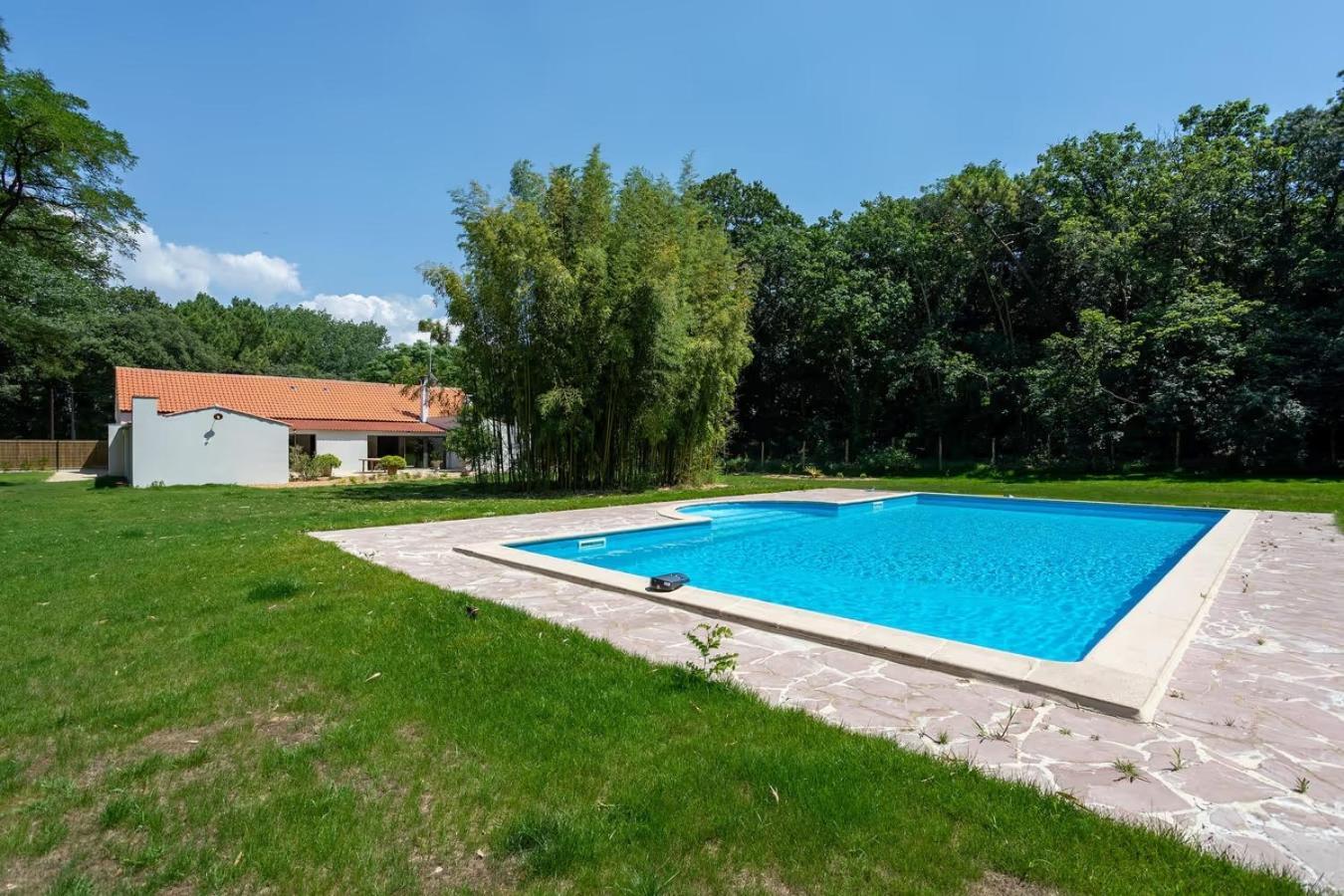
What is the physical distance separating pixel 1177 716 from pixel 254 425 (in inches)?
865

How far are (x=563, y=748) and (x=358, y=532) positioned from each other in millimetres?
6998

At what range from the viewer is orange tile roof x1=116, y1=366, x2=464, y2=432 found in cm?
2231

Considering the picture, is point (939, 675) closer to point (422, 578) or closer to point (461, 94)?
point (422, 578)

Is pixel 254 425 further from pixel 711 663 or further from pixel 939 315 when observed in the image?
pixel 939 315

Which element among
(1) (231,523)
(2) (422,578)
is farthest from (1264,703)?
(1) (231,523)

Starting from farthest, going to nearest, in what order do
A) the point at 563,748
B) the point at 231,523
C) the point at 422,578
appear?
the point at 231,523 < the point at 422,578 < the point at 563,748

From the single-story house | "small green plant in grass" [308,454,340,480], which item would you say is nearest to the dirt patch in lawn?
the single-story house

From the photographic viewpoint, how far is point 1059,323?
2217cm

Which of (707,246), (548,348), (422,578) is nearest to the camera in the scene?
(422,578)

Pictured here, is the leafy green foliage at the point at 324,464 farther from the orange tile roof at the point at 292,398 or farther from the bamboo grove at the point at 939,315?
the bamboo grove at the point at 939,315

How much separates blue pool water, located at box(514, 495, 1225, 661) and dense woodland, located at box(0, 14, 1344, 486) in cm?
424

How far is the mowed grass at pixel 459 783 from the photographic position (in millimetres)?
1775

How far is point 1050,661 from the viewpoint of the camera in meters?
3.53

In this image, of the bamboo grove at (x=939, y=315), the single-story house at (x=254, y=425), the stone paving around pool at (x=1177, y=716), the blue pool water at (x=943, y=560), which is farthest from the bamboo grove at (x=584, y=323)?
the stone paving around pool at (x=1177, y=716)
